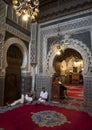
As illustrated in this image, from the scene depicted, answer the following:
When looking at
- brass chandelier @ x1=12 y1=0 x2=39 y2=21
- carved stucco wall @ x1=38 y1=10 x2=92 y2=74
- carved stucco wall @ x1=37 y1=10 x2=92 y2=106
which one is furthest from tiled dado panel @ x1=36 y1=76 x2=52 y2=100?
brass chandelier @ x1=12 y1=0 x2=39 y2=21

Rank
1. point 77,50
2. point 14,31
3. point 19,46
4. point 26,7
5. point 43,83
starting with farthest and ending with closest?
point 43,83 → point 19,46 → point 14,31 → point 77,50 → point 26,7

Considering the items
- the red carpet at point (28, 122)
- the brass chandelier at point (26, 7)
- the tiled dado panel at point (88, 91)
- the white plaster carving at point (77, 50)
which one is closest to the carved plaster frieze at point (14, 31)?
the white plaster carving at point (77, 50)

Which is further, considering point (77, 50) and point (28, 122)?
point (77, 50)

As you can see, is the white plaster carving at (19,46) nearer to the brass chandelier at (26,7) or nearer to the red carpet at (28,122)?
the red carpet at (28,122)

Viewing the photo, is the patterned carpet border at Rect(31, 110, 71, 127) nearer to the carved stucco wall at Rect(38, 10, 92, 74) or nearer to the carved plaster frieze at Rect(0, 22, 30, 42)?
the carved stucco wall at Rect(38, 10, 92, 74)

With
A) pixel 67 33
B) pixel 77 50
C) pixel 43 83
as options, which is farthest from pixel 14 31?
pixel 77 50

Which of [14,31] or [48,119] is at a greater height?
[14,31]

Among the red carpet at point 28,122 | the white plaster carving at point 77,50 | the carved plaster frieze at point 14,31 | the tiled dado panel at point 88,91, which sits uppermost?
the carved plaster frieze at point 14,31

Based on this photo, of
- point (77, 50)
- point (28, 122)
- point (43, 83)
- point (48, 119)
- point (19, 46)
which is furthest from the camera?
point (43, 83)

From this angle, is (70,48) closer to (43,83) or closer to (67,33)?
(67,33)

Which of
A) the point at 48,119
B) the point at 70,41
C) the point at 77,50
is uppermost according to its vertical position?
the point at 70,41

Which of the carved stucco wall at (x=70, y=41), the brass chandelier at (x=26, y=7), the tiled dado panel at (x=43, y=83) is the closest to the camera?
the brass chandelier at (x=26, y=7)

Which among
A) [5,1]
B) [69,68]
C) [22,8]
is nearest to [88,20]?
[5,1]

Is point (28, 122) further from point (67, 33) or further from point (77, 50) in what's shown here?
point (67, 33)
